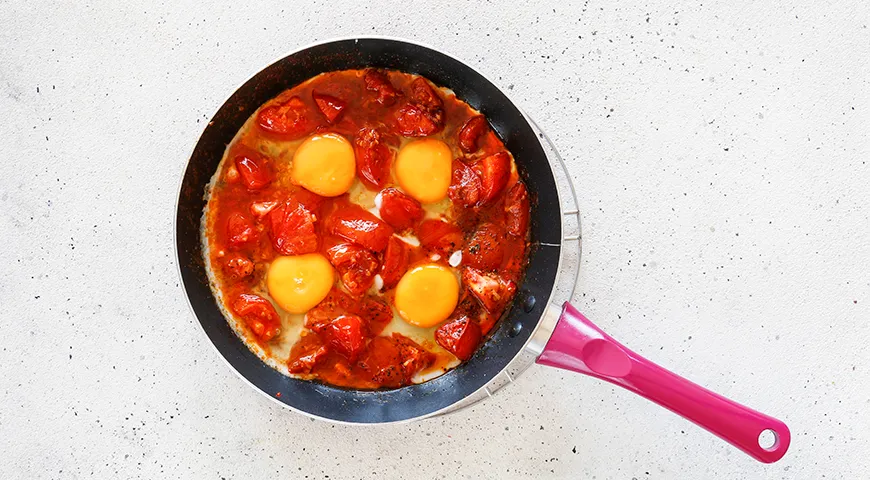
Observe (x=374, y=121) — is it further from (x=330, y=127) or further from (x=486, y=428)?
(x=486, y=428)

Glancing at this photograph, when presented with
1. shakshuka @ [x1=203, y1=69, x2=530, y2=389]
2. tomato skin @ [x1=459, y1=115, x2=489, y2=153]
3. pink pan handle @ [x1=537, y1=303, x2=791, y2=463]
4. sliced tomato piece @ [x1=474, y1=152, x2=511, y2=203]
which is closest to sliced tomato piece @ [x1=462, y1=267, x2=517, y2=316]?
shakshuka @ [x1=203, y1=69, x2=530, y2=389]

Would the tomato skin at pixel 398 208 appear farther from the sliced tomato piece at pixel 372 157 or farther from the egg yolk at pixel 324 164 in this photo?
the egg yolk at pixel 324 164

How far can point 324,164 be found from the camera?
366 centimetres

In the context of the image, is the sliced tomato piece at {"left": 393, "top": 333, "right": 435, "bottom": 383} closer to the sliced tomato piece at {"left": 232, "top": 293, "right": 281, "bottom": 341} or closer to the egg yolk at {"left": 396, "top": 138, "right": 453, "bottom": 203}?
the sliced tomato piece at {"left": 232, "top": 293, "right": 281, "bottom": 341}

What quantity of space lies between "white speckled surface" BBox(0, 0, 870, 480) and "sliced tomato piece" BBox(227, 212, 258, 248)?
40 cm

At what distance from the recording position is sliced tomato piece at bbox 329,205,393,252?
368 centimetres

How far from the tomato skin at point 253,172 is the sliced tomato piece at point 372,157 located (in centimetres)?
47

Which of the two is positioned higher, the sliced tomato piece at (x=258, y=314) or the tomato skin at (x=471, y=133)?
the tomato skin at (x=471, y=133)

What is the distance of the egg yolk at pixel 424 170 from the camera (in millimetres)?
3701

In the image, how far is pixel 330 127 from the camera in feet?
12.3

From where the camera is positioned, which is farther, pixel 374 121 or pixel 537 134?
pixel 374 121

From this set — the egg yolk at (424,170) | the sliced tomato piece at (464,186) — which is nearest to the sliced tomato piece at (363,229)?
the egg yolk at (424,170)

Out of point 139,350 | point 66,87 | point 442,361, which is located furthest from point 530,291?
point 66,87

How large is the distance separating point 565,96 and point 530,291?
3.52ft
